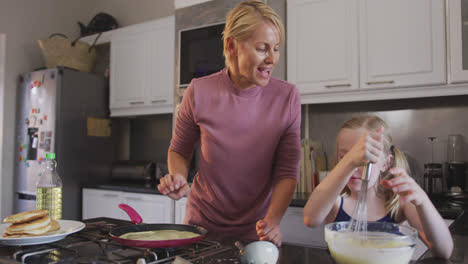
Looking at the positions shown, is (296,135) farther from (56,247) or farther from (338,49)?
(338,49)

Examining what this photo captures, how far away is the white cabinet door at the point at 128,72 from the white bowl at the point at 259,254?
268 cm

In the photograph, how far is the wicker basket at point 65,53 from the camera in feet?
10.9

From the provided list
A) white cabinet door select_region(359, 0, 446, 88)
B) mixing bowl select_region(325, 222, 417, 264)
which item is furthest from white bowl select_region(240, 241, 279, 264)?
white cabinet door select_region(359, 0, 446, 88)

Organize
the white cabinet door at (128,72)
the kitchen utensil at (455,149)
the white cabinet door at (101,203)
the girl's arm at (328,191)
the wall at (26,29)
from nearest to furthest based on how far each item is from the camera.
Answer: the girl's arm at (328,191) < the kitchen utensil at (455,149) < the white cabinet door at (101,203) < the white cabinet door at (128,72) < the wall at (26,29)

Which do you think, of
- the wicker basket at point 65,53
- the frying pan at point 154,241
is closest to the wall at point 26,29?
the wicker basket at point 65,53

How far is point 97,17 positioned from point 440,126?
3060mm

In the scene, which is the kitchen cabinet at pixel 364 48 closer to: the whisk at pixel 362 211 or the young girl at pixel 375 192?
the young girl at pixel 375 192

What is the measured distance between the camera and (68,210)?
3158mm

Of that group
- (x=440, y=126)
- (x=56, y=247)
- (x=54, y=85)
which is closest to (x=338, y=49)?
(x=440, y=126)

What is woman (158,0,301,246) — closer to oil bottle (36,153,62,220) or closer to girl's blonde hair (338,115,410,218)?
girl's blonde hair (338,115,410,218)

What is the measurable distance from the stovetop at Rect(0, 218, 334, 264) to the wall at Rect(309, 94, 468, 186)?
5.75ft

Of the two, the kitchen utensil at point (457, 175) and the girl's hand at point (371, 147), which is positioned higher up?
the girl's hand at point (371, 147)

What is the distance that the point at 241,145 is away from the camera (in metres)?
1.22

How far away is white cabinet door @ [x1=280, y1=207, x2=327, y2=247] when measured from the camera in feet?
6.60
